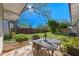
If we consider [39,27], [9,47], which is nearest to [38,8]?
[39,27]

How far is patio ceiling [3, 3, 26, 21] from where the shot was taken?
5.42ft

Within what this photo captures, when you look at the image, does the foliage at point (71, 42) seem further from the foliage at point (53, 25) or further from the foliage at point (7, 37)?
the foliage at point (7, 37)

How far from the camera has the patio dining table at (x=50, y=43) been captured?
1646 mm

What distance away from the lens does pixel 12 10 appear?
65.6 inches

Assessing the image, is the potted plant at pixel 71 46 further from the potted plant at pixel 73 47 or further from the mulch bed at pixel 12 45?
the mulch bed at pixel 12 45

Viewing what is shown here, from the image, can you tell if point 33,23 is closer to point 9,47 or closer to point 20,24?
point 20,24

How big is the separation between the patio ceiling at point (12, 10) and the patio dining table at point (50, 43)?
1.09ft

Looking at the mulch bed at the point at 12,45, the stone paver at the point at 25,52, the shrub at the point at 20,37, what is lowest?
the stone paver at the point at 25,52

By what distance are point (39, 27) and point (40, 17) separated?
10cm

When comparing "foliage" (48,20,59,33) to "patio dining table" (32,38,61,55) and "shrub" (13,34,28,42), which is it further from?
"shrub" (13,34,28,42)

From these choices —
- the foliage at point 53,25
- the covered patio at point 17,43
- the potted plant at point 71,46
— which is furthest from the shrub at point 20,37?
the potted plant at point 71,46

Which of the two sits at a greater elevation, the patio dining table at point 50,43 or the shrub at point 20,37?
the shrub at point 20,37

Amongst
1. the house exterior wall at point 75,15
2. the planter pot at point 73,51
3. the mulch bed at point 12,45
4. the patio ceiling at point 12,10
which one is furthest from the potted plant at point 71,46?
the patio ceiling at point 12,10

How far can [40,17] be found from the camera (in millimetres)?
1663
